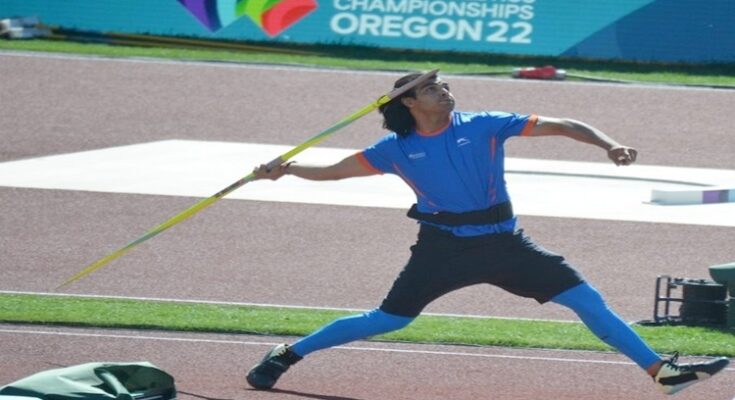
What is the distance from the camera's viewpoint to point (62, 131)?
1873 centimetres

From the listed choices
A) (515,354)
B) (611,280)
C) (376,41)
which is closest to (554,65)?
(376,41)

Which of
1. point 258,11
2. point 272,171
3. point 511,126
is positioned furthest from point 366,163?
point 258,11

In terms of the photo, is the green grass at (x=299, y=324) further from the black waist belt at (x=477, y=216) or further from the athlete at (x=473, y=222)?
the black waist belt at (x=477, y=216)

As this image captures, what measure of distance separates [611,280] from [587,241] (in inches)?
54.5

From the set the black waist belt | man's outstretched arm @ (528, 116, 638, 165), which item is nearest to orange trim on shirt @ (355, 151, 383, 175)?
the black waist belt

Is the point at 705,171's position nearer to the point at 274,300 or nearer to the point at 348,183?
the point at 348,183

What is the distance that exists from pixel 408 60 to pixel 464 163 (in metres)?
16.1

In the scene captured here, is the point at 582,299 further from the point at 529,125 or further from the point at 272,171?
the point at 272,171

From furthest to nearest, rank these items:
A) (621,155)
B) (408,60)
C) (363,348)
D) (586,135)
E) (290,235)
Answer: (408,60) < (290,235) < (363,348) < (586,135) < (621,155)

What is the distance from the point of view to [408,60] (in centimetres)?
2402

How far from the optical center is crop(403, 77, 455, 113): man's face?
812 centimetres

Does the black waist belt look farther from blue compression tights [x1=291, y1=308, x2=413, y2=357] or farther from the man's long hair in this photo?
blue compression tights [x1=291, y1=308, x2=413, y2=357]

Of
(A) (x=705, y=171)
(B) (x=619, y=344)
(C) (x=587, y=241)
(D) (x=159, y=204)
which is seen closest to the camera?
(B) (x=619, y=344)

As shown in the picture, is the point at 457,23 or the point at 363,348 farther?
the point at 457,23
